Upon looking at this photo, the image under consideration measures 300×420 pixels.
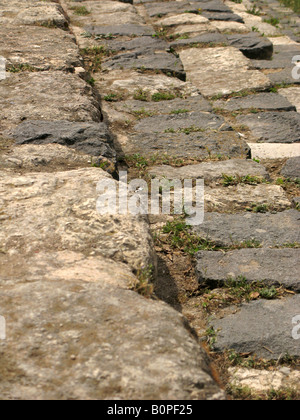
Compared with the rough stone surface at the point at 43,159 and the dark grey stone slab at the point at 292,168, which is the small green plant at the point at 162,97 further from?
the rough stone surface at the point at 43,159

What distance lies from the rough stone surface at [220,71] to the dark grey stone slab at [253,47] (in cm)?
23

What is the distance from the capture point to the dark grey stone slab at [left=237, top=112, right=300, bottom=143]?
3963mm

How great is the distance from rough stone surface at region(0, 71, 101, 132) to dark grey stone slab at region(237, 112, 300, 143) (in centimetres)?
126

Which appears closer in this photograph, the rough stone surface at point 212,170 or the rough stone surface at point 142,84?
the rough stone surface at point 212,170

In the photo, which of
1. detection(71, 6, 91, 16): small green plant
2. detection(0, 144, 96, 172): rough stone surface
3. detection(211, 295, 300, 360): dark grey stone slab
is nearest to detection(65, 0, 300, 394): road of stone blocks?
detection(211, 295, 300, 360): dark grey stone slab

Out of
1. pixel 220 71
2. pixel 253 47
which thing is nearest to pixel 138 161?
pixel 220 71

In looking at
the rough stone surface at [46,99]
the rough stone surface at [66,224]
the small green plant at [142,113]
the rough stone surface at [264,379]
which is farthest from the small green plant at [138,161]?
the rough stone surface at [264,379]

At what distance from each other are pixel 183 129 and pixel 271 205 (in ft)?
3.54

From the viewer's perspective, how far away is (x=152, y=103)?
432 cm

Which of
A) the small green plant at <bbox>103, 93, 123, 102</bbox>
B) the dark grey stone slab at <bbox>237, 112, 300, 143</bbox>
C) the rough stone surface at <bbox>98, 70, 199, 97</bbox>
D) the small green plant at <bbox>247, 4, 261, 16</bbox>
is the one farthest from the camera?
the small green plant at <bbox>247, 4, 261, 16</bbox>

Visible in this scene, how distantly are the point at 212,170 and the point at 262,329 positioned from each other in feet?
4.64

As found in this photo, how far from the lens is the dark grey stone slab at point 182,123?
393 centimetres

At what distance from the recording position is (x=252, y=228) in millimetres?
2875

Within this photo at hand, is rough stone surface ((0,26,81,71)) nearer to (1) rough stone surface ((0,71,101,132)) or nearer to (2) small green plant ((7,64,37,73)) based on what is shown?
(2) small green plant ((7,64,37,73))
